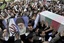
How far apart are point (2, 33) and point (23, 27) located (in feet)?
1.86

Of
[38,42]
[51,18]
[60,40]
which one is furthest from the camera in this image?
[51,18]

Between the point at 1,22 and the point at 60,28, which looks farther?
the point at 1,22

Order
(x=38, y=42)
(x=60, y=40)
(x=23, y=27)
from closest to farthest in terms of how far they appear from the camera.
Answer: (x=60, y=40) → (x=38, y=42) → (x=23, y=27)

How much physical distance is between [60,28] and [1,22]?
1910 mm

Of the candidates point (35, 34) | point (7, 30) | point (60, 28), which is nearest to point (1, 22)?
point (7, 30)

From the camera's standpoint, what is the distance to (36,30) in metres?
6.21

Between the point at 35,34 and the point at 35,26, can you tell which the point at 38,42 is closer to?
the point at 35,34

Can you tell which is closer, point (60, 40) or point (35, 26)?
point (60, 40)

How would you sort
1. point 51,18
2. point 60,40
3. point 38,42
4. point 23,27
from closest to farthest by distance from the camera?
point 60,40 → point 38,42 → point 23,27 → point 51,18

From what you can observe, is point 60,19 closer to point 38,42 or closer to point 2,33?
point 38,42

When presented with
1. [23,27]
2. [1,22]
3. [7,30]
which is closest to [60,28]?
[23,27]

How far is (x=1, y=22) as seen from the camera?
697cm

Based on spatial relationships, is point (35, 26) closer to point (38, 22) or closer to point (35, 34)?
point (38, 22)

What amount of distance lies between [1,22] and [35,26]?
1.03 meters
